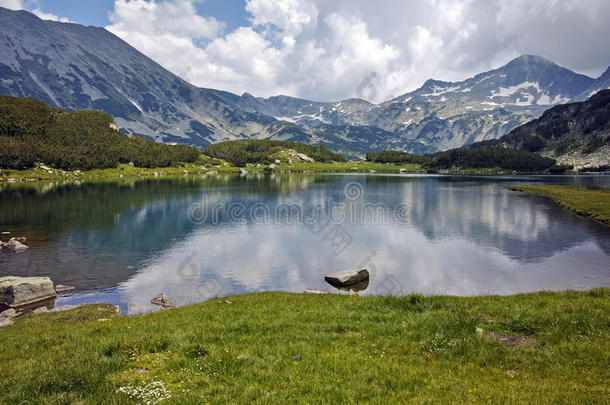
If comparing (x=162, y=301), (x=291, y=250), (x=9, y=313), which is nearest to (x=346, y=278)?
(x=291, y=250)

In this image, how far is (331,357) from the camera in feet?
42.5

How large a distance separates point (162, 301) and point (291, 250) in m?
23.8

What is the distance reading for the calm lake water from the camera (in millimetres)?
37125

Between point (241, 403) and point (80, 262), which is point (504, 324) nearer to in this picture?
point (241, 403)

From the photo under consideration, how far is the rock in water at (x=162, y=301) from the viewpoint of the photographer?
30.7 meters

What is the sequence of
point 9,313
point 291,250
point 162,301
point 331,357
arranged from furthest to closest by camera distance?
point 291,250
point 162,301
point 9,313
point 331,357

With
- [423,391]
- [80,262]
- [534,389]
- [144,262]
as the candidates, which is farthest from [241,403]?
[80,262]

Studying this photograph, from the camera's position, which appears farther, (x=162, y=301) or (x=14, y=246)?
(x=14, y=246)

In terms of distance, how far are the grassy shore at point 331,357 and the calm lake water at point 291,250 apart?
15.4 meters

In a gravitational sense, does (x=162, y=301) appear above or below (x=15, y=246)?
below

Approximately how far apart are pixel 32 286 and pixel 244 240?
30696 millimetres

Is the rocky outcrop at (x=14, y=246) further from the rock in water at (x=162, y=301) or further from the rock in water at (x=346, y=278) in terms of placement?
the rock in water at (x=346, y=278)

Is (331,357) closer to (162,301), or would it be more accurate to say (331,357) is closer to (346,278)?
(162,301)

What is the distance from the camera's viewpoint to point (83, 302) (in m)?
32.0
